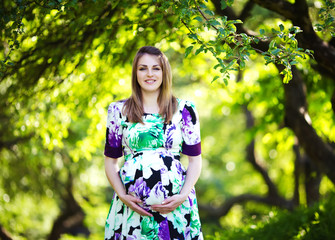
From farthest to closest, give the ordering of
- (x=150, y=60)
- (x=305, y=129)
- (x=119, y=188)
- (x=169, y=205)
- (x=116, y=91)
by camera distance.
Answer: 1. (x=116, y=91)
2. (x=305, y=129)
3. (x=150, y=60)
4. (x=119, y=188)
5. (x=169, y=205)

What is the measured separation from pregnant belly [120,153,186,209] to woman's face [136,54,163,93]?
0.54 metres

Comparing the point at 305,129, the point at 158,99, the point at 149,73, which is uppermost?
the point at 149,73

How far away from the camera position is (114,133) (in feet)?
10.0

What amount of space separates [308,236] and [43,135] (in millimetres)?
4106

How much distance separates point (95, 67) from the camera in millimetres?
6016

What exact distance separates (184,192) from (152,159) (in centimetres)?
34

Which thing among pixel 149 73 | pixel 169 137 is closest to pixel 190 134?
pixel 169 137

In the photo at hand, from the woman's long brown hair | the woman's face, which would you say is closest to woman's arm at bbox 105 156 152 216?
the woman's long brown hair

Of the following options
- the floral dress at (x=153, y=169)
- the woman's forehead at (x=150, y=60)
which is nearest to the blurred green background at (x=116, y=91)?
the woman's forehead at (x=150, y=60)

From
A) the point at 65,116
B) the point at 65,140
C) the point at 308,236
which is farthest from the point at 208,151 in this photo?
the point at 308,236

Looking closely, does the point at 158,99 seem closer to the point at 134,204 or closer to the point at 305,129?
the point at 134,204

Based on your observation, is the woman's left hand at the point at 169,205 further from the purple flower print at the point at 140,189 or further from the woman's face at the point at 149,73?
the woman's face at the point at 149,73

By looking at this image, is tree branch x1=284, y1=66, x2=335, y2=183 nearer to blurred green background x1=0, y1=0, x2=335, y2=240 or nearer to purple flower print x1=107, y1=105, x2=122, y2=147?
blurred green background x1=0, y1=0, x2=335, y2=240

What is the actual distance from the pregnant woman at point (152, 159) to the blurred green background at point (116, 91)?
0.63 metres
